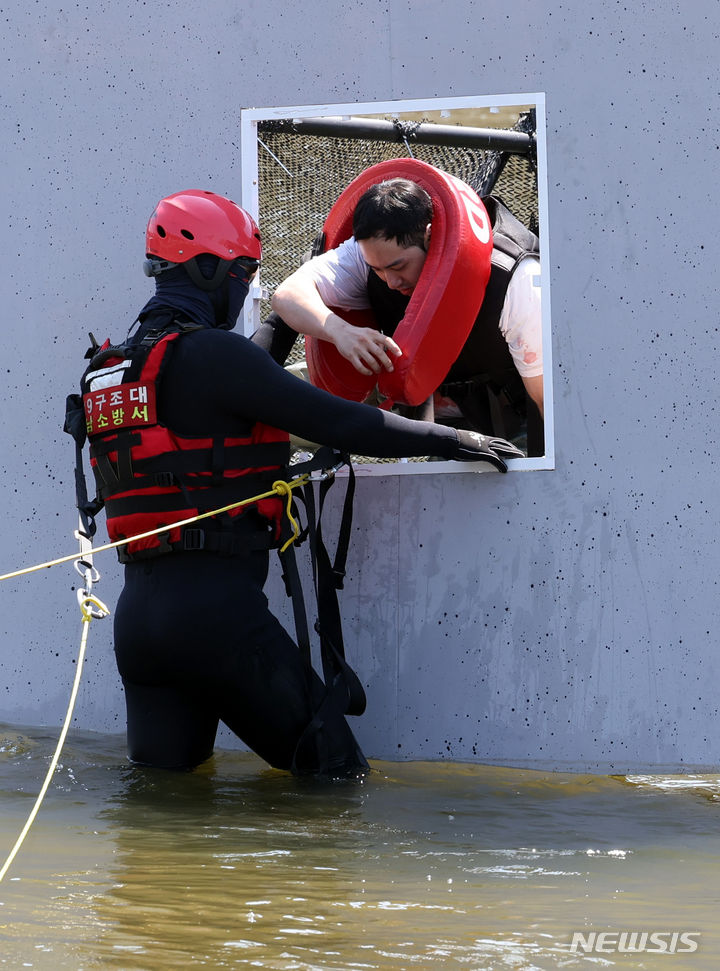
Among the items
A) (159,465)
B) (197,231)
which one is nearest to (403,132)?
(197,231)

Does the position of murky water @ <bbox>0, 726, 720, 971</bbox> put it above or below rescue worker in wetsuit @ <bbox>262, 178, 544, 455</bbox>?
below

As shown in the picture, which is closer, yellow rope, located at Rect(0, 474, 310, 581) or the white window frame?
yellow rope, located at Rect(0, 474, 310, 581)

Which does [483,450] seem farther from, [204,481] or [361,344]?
[204,481]

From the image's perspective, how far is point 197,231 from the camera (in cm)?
303

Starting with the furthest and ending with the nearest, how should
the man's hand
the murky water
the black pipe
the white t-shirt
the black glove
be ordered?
the black pipe, the white t-shirt, the man's hand, the black glove, the murky water

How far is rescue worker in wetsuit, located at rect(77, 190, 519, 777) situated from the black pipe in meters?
0.78

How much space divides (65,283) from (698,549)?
2114 millimetres

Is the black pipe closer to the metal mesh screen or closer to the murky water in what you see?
the metal mesh screen

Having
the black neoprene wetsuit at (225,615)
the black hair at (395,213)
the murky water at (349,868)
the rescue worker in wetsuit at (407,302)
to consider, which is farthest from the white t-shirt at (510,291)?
the murky water at (349,868)

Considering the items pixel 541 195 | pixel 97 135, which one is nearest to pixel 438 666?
pixel 541 195

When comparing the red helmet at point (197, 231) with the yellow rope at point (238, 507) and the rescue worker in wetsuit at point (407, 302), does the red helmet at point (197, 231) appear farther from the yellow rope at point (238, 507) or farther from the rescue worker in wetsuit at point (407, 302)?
the yellow rope at point (238, 507)

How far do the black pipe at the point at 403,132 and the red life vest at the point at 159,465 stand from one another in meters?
1.11

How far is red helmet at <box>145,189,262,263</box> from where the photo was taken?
3023 mm

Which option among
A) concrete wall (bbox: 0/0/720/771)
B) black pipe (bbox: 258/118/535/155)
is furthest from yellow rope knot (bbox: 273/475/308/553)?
black pipe (bbox: 258/118/535/155)
